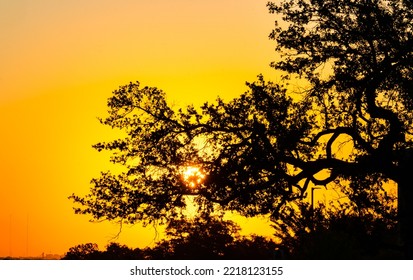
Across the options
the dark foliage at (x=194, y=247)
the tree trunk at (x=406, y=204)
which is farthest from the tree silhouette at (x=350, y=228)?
the dark foliage at (x=194, y=247)

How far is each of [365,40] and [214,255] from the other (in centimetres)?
3529

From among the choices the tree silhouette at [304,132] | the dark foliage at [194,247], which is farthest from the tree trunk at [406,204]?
the dark foliage at [194,247]

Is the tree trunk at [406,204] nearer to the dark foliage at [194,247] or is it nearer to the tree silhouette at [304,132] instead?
the tree silhouette at [304,132]

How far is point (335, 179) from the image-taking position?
30.1 meters

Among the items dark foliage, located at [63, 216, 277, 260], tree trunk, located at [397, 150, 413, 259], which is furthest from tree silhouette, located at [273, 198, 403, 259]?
dark foliage, located at [63, 216, 277, 260]

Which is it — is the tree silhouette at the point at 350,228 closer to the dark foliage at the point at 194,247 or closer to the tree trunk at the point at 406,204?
the tree trunk at the point at 406,204

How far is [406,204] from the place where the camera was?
32375mm

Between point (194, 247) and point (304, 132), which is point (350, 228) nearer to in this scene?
point (304, 132)

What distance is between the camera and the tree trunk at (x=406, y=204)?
29.1 meters

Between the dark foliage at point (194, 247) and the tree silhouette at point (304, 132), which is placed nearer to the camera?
the tree silhouette at point (304, 132)

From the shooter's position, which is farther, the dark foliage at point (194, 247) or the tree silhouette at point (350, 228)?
the dark foliage at point (194, 247)
